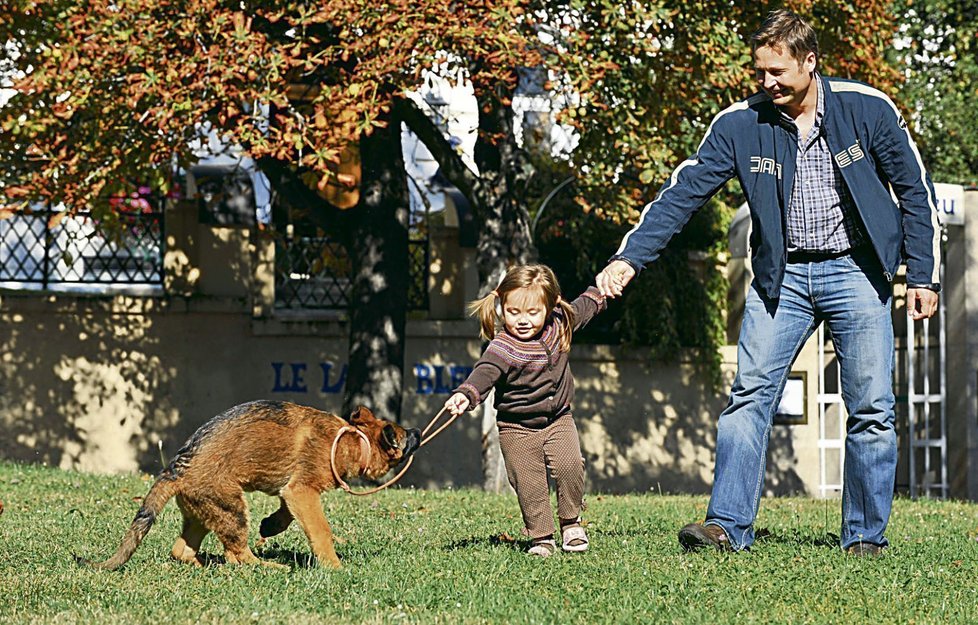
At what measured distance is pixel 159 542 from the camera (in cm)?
665

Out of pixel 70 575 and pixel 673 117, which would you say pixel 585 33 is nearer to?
pixel 673 117

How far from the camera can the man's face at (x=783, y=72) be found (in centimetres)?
580

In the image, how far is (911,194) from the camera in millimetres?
5887

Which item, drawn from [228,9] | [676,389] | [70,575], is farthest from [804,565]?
[676,389]

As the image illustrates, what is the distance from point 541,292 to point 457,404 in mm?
764

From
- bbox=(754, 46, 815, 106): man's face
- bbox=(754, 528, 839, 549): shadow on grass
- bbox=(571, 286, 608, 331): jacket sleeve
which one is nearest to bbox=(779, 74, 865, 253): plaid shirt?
bbox=(754, 46, 815, 106): man's face

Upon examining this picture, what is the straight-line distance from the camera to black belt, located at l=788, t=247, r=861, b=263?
591 cm

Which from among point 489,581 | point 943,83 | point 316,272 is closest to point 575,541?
point 489,581

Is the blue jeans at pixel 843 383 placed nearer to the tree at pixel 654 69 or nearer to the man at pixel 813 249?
the man at pixel 813 249

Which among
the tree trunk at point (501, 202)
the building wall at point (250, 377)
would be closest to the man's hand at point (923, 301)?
the tree trunk at point (501, 202)

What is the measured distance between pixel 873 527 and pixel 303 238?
38.4 feet

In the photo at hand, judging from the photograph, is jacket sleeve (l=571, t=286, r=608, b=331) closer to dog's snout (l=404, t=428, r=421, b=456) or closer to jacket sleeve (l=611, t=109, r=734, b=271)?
jacket sleeve (l=611, t=109, r=734, b=271)

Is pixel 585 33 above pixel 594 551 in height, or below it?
above

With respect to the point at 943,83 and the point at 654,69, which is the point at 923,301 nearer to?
the point at 654,69
